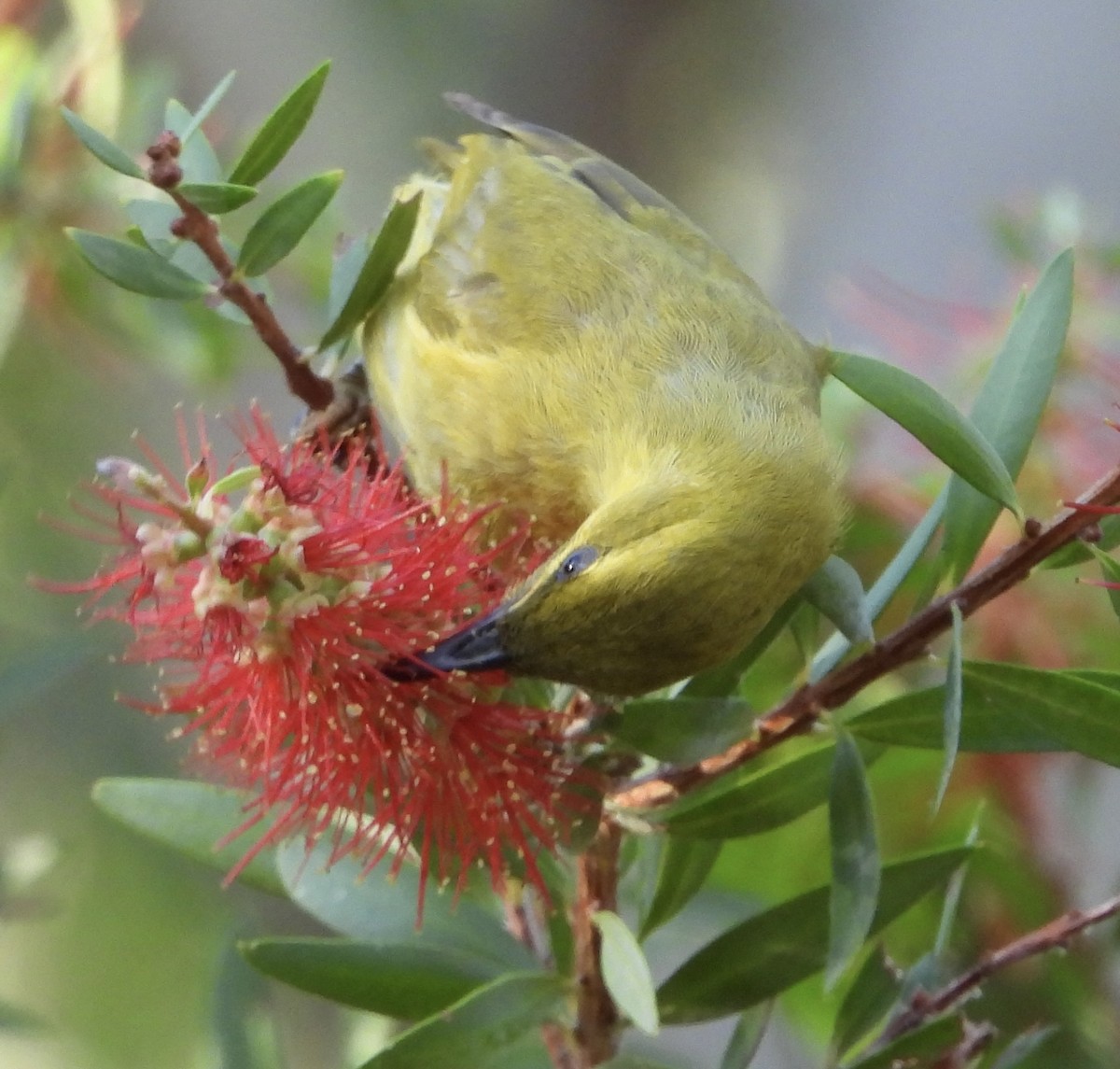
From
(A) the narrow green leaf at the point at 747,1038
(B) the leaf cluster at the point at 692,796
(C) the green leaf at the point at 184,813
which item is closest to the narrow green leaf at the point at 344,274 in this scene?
(B) the leaf cluster at the point at 692,796

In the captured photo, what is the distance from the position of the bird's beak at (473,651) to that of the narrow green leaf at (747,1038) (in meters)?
0.32

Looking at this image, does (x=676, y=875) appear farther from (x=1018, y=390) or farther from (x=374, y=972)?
(x=1018, y=390)

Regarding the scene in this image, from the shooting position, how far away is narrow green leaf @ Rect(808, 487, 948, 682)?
0.89 meters

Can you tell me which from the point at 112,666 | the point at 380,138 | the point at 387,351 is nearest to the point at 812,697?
the point at 387,351

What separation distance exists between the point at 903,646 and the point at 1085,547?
0.41 feet

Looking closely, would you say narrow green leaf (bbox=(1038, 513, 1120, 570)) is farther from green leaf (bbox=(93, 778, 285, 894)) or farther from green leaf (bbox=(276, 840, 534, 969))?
green leaf (bbox=(93, 778, 285, 894))

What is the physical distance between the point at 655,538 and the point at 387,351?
44 centimetres

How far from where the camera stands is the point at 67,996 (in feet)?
6.89

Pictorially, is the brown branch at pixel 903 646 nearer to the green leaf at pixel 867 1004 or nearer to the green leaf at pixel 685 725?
the green leaf at pixel 685 725

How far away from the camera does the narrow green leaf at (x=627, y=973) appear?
0.73 m

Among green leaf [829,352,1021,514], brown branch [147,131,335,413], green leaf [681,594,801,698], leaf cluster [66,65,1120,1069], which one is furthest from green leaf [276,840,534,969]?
green leaf [829,352,1021,514]

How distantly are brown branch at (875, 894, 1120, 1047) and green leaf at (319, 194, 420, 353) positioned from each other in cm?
61

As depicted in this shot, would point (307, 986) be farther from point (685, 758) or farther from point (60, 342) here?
point (60, 342)

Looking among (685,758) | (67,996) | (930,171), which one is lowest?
(67,996)
